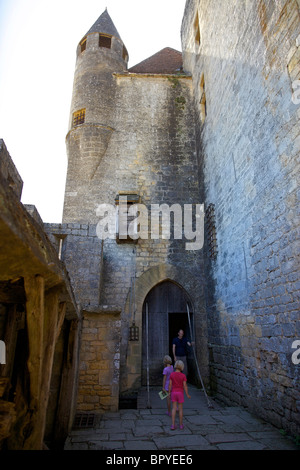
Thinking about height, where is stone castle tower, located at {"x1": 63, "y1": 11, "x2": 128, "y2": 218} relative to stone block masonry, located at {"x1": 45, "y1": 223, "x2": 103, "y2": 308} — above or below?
above

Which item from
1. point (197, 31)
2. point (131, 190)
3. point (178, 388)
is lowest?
point (178, 388)

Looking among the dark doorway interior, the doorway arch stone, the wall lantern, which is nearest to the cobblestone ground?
the doorway arch stone

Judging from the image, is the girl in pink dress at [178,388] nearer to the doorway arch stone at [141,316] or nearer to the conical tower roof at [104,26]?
the doorway arch stone at [141,316]

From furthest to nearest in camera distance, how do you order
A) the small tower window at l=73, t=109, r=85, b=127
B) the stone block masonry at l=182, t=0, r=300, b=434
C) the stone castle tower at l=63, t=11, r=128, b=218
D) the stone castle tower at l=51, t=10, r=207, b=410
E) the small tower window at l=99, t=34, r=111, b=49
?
the small tower window at l=99, t=34, r=111, b=49 < the small tower window at l=73, t=109, r=85, b=127 < the stone castle tower at l=63, t=11, r=128, b=218 < the stone castle tower at l=51, t=10, r=207, b=410 < the stone block masonry at l=182, t=0, r=300, b=434

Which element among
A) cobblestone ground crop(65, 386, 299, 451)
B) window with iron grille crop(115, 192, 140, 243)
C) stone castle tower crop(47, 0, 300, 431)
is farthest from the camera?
window with iron grille crop(115, 192, 140, 243)

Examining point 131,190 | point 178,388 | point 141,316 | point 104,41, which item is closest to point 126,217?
point 131,190

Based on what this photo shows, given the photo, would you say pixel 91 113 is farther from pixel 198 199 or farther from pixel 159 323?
pixel 159 323

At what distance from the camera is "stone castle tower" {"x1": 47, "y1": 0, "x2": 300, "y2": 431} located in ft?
14.4

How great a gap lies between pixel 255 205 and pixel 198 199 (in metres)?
4.05

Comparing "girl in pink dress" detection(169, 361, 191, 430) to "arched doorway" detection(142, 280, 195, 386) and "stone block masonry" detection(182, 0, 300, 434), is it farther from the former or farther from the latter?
"arched doorway" detection(142, 280, 195, 386)

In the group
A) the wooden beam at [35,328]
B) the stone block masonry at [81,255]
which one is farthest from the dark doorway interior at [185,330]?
the wooden beam at [35,328]

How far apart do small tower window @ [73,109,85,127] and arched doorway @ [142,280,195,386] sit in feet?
19.8

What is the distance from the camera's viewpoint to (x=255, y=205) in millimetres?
5191
